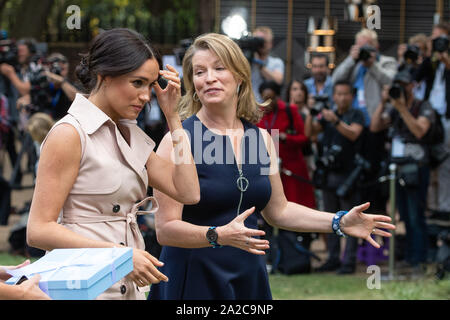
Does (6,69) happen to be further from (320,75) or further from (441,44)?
(441,44)

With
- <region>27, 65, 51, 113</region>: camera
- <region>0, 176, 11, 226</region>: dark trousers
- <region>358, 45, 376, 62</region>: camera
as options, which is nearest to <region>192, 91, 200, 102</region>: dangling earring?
<region>358, 45, 376, 62</region>: camera

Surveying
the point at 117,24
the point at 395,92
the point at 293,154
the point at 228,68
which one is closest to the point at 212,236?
the point at 228,68

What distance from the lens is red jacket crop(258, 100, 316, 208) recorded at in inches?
300

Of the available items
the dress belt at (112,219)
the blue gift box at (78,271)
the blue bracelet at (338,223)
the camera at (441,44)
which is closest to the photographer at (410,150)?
the camera at (441,44)

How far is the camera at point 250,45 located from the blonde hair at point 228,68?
12.1 feet

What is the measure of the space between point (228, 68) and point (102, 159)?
1061mm

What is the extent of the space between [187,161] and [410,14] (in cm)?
1177

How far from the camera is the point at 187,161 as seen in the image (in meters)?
3.12

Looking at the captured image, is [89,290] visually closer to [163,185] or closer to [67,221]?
[67,221]

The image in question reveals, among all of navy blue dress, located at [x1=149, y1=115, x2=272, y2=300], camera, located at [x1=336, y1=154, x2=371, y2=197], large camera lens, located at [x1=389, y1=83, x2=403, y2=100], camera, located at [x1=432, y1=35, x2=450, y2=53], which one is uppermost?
camera, located at [x1=432, y1=35, x2=450, y2=53]

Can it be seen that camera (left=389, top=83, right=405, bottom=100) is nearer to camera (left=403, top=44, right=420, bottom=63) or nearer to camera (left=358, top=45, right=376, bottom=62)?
camera (left=403, top=44, right=420, bottom=63)

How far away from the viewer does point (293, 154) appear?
25.6 ft

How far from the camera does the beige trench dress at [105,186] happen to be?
107 inches

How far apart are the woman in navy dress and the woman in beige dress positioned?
468mm
